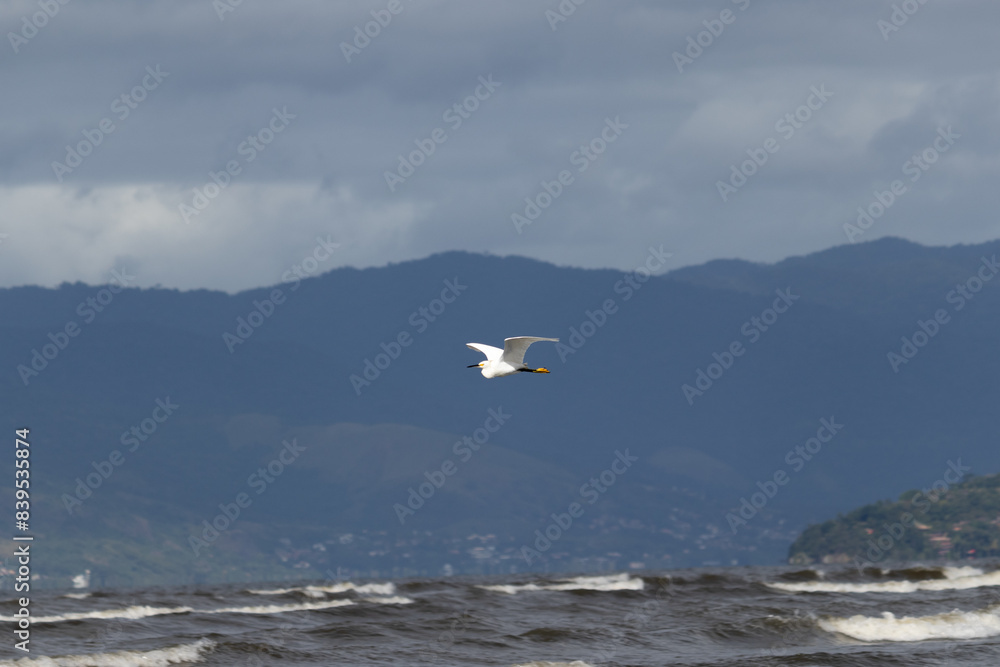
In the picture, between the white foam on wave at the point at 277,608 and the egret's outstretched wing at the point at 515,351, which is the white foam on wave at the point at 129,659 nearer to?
the egret's outstretched wing at the point at 515,351

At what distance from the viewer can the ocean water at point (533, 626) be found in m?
58.2

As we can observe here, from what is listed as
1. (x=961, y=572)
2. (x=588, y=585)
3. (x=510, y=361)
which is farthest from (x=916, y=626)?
(x=961, y=572)

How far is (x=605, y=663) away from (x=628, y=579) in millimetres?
51305

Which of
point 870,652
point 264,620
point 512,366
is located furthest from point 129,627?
point 870,652

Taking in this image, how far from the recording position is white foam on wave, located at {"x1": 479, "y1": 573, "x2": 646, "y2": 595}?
9738 cm

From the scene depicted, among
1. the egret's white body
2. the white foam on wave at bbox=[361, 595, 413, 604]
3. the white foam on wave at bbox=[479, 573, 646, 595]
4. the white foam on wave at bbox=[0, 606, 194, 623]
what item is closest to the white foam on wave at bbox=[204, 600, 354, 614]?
the white foam on wave at bbox=[361, 595, 413, 604]

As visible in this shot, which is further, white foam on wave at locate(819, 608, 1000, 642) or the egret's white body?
white foam on wave at locate(819, 608, 1000, 642)

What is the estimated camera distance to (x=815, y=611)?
73625mm

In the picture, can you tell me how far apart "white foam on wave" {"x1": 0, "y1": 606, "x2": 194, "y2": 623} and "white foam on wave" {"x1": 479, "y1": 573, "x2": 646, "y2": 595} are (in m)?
22.2

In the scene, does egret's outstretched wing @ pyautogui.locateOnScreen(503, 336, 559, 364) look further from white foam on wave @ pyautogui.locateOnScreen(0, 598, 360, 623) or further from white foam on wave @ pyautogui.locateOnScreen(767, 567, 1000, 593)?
white foam on wave @ pyautogui.locateOnScreen(767, 567, 1000, 593)

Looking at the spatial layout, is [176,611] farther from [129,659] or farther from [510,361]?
[510,361]

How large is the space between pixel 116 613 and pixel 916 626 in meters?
41.6

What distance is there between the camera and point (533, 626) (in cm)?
7188

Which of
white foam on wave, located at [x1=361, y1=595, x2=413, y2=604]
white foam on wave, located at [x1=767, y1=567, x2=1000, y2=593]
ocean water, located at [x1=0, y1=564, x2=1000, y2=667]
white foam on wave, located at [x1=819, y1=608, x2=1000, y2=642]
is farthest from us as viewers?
white foam on wave, located at [x1=767, y1=567, x2=1000, y2=593]
